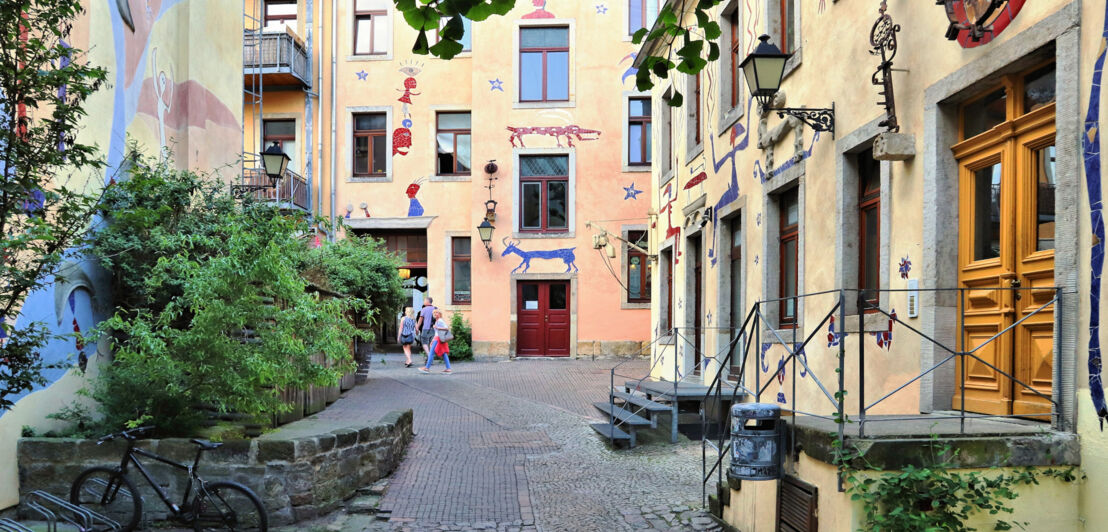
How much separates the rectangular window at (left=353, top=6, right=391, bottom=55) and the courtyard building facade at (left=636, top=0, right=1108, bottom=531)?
1523 centimetres

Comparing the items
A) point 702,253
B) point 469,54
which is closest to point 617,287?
point 469,54

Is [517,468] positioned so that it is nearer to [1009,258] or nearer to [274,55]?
[1009,258]

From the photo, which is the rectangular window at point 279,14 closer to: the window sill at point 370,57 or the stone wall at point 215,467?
the window sill at point 370,57

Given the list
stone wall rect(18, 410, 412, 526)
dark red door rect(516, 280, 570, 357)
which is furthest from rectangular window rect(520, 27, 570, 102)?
stone wall rect(18, 410, 412, 526)

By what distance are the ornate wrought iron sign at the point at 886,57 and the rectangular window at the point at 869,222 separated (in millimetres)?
795

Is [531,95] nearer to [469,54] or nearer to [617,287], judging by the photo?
[469,54]

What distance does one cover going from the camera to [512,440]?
36.8 ft

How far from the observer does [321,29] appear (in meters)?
24.2

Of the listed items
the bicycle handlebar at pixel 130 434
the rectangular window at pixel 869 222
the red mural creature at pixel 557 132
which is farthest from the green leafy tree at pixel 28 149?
the red mural creature at pixel 557 132

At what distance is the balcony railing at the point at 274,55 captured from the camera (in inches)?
906

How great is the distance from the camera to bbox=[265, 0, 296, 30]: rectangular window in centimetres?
2448

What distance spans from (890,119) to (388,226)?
1833cm

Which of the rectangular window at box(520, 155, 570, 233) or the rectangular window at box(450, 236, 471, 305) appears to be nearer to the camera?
the rectangular window at box(520, 155, 570, 233)

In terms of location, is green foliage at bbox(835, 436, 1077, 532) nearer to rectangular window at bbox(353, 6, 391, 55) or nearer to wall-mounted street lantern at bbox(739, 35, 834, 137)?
wall-mounted street lantern at bbox(739, 35, 834, 137)
